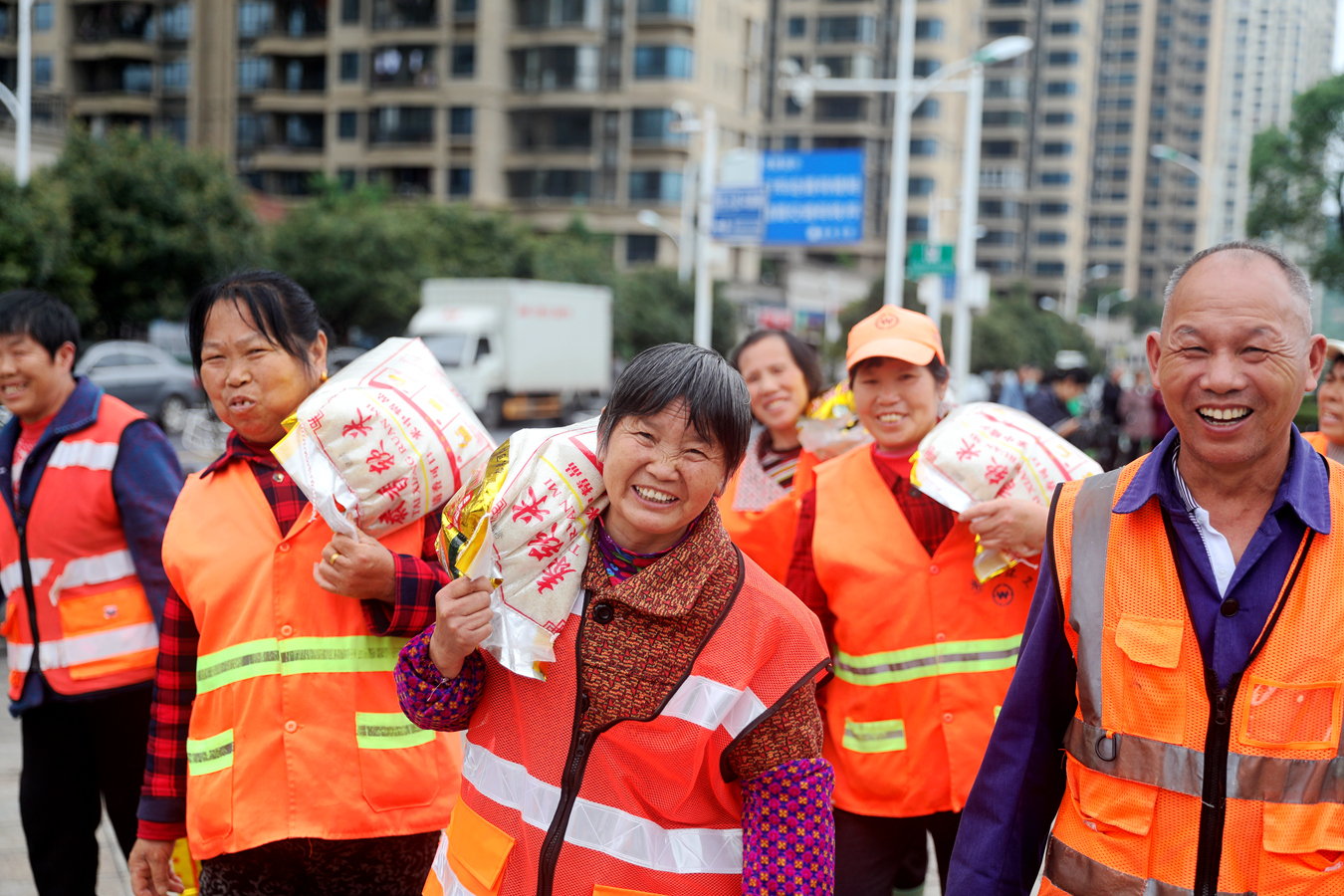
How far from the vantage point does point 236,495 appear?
2615 millimetres

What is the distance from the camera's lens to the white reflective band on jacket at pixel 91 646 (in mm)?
3219

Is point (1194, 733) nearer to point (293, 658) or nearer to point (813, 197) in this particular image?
point (293, 658)

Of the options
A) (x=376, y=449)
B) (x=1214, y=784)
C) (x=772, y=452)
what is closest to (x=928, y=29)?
(x=772, y=452)

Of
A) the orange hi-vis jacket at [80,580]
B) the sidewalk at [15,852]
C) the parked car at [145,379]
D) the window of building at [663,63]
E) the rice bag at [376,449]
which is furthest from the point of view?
the window of building at [663,63]

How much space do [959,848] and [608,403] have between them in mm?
959

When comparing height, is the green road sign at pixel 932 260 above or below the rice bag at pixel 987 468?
above

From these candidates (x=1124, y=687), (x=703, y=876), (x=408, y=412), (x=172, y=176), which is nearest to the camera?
(x=1124, y=687)

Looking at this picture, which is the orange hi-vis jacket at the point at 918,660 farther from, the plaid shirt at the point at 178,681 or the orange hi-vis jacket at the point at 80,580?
the orange hi-vis jacket at the point at 80,580

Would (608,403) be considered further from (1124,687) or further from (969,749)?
(969,749)

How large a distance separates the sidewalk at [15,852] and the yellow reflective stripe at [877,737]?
250 centimetres

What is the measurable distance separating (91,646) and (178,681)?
2.37 feet

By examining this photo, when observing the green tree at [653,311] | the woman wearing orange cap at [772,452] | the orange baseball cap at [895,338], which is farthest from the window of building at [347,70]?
the orange baseball cap at [895,338]

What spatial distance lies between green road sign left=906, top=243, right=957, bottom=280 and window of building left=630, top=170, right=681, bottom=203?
42.2 m

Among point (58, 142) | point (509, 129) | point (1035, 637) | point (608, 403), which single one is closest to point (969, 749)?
point (1035, 637)
